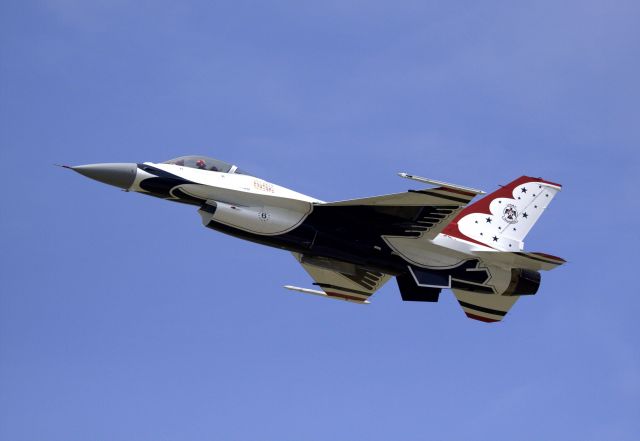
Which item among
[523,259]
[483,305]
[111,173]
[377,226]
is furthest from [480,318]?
[111,173]

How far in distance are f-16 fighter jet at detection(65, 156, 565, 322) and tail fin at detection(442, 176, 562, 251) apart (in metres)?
0.03

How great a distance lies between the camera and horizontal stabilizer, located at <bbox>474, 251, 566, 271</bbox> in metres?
27.7

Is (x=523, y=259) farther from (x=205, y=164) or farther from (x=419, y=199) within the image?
(x=205, y=164)

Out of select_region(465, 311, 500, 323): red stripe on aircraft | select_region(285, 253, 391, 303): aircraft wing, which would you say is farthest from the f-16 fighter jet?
select_region(285, 253, 391, 303): aircraft wing

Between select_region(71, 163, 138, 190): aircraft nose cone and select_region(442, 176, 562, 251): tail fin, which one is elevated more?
select_region(442, 176, 562, 251): tail fin

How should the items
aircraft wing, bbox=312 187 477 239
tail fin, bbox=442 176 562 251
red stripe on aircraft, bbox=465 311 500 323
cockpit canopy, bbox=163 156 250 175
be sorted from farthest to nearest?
1. red stripe on aircraft, bbox=465 311 500 323
2. tail fin, bbox=442 176 562 251
3. cockpit canopy, bbox=163 156 250 175
4. aircraft wing, bbox=312 187 477 239

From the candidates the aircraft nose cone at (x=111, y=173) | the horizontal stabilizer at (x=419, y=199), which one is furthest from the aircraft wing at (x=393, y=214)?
the aircraft nose cone at (x=111, y=173)

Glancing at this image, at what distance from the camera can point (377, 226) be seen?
27.0m

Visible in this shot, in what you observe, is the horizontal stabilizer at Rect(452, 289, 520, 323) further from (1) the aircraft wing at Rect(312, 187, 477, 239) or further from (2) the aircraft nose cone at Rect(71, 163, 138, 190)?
(2) the aircraft nose cone at Rect(71, 163, 138, 190)

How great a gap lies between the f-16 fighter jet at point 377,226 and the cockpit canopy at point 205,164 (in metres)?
0.03

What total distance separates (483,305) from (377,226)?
15.1 feet

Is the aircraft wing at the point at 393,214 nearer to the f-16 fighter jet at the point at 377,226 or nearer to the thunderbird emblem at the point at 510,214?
the f-16 fighter jet at the point at 377,226

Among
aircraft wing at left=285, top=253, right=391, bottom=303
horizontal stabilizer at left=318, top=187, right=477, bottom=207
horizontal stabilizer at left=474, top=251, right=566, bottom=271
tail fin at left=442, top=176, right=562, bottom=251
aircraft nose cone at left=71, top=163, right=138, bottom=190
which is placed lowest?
aircraft nose cone at left=71, top=163, right=138, bottom=190

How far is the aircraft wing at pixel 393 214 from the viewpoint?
26.2m
